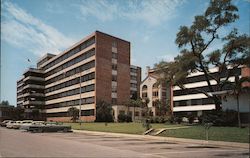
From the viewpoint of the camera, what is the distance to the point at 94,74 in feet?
247

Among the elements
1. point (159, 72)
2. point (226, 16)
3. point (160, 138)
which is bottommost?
point (160, 138)

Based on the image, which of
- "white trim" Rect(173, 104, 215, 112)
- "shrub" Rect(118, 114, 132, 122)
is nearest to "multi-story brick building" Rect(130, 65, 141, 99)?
"white trim" Rect(173, 104, 215, 112)

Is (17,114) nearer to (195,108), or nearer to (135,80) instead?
(135,80)

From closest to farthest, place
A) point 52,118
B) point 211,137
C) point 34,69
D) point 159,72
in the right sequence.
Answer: point 211,137
point 159,72
point 52,118
point 34,69

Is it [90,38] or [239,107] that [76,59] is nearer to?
[90,38]

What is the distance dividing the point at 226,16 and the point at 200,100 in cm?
4375

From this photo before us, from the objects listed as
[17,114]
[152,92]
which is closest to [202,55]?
[152,92]

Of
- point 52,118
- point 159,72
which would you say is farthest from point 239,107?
point 52,118

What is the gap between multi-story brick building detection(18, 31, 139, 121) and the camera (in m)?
75.1

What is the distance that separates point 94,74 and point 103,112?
927 cm

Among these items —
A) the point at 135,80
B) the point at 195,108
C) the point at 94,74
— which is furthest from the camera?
the point at 135,80

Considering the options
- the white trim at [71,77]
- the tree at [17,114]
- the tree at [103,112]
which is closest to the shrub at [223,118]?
the tree at [103,112]

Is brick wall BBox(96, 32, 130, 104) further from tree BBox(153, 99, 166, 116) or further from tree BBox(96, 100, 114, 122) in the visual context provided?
tree BBox(153, 99, 166, 116)

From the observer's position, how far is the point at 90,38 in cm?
7688
